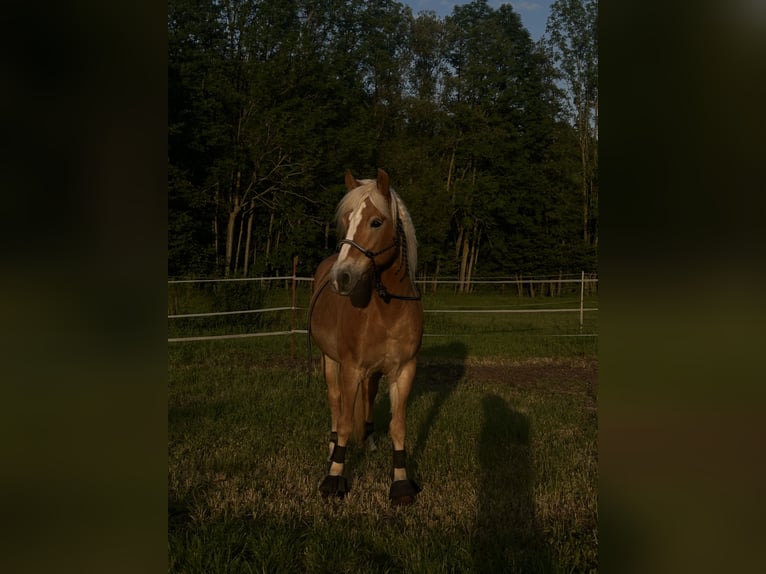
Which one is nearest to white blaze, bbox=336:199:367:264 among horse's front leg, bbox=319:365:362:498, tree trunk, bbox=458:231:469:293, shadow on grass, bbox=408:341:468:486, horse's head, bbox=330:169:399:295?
horse's head, bbox=330:169:399:295

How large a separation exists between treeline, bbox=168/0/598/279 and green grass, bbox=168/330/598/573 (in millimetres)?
14918

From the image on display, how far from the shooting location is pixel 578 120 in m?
24.7

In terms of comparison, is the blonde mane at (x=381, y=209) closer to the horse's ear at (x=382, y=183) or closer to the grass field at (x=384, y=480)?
the horse's ear at (x=382, y=183)

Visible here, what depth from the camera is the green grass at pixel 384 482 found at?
8.59 ft

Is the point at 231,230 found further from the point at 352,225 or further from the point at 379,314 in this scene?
the point at 352,225

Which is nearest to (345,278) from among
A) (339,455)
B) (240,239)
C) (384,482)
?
(339,455)

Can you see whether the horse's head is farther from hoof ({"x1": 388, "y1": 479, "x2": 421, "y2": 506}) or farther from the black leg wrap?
hoof ({"x1": 388, "y1": 479, "x2": 421, "y2": 506})

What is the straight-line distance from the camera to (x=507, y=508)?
126 inches

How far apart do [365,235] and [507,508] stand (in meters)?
1.93

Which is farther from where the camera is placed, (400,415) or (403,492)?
(400,415)

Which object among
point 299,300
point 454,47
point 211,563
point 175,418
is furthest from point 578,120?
point 211,563

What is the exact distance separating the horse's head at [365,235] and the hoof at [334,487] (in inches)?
53.2

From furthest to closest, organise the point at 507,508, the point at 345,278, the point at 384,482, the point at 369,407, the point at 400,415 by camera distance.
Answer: the point at 369,407 → the point at 384,482 → the point at 400,415 → the point at 507,508 → the point at 345,278

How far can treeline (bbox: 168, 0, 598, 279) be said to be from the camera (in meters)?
21.0
